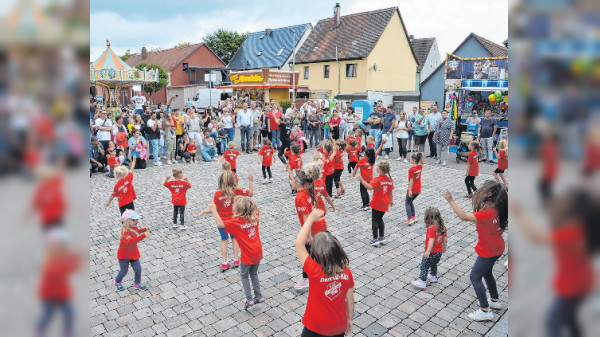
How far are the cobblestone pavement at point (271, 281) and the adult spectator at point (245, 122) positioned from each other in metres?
7.52

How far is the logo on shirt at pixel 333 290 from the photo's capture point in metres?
3.54

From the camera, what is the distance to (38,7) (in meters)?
0.70

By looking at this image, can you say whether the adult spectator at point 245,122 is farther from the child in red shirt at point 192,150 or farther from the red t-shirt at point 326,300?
the red t-shirt at point 326,300

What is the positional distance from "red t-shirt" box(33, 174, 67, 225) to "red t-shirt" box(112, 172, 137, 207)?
757 centimetres

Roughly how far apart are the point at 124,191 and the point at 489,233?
20.4 feet

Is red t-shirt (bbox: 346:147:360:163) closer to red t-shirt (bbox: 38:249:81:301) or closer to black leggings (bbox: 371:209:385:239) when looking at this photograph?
black leggings (bbox: 371:209:385:239)

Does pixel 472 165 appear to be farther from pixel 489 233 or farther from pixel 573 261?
pixel 573 261

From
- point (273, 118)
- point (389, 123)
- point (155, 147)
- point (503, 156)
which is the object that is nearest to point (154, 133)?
point (155, 147)

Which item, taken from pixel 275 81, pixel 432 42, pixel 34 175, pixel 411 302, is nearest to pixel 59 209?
pixel 34 175

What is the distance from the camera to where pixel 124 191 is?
311 inches

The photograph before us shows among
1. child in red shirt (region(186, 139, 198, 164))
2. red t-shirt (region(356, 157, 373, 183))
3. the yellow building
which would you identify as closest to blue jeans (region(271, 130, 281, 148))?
child in red shirt (region(186, 139, 198, 164))

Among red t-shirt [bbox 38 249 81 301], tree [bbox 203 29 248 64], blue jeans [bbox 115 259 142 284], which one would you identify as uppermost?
tree [bbox 203 29 248 64]

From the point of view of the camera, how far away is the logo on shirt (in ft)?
11.6

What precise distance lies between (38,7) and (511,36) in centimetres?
79
